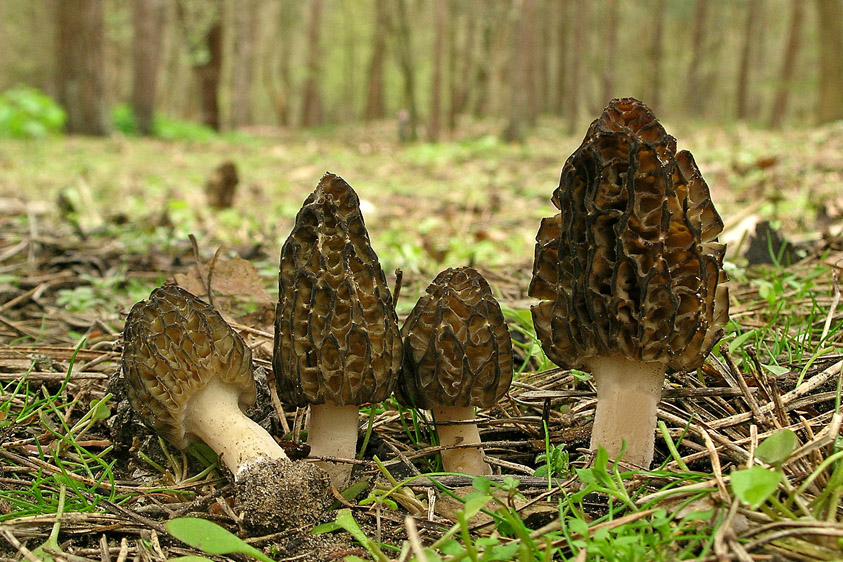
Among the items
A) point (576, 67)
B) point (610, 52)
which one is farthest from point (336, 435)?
point (576, 67)

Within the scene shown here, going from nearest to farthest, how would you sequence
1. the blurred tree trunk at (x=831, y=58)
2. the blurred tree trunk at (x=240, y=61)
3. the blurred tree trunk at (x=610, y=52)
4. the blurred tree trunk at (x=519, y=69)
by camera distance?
the blurred tree trunk at (x=831, y=58) → the blurred tree trunk at (x=519, y=69) → the blurred tree trunk at (x=610, y=52) → the blurred tree trunk at (x=240, y=61)

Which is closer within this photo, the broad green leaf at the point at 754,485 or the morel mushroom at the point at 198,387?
the broad green leaf at the point at 754,485

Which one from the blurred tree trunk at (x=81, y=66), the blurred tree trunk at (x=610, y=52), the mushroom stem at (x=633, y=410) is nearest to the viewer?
the mushroom stem at (x=633, y=410)

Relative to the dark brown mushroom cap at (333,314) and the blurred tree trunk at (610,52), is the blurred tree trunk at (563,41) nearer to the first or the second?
the blurred tree trunk at (610,52)

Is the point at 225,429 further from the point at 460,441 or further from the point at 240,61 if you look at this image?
the point at 240,61

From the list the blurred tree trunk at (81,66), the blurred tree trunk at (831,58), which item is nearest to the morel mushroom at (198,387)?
the blurred tree trunk at (831,58)

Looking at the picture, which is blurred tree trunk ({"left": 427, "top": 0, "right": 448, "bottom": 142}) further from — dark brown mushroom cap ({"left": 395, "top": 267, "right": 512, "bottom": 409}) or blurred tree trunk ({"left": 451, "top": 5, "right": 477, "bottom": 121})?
dark brown mushroom cap ({"left": 395, "top": 267, "right": 512, "bottom": 409})

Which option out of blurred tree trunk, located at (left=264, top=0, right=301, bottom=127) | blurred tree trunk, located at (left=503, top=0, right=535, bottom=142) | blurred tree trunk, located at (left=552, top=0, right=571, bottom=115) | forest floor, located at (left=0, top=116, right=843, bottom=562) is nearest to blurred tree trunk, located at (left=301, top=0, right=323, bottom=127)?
blurred tree trunk, located at (left=264, top=0, right=301, bottom=127)

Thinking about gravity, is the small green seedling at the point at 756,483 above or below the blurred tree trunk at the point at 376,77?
below

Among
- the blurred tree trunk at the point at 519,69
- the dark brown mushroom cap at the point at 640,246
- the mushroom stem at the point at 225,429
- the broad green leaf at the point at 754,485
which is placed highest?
the blurred tree trunk at the point at 519,69
